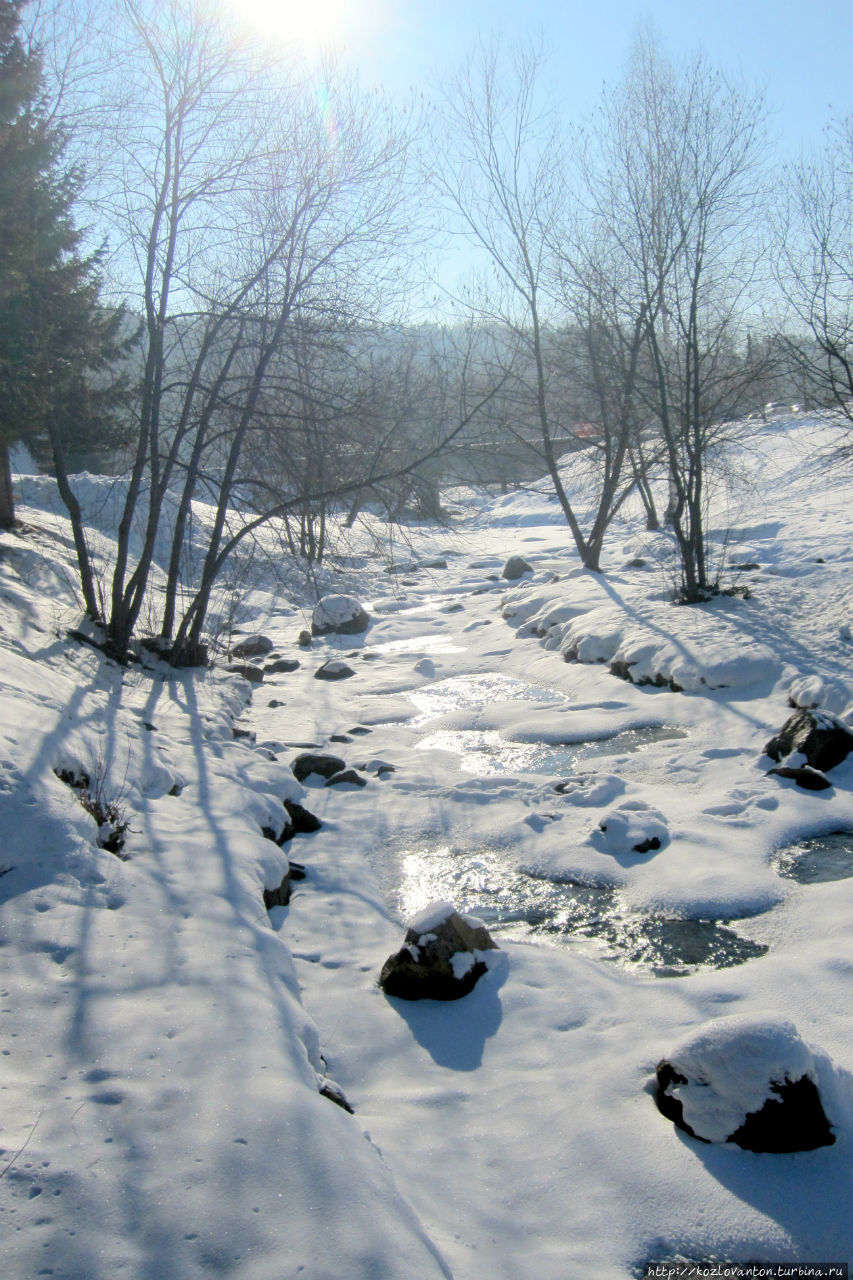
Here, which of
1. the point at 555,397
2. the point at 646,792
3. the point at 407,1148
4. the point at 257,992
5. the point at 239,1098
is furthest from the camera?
the point at 555,397

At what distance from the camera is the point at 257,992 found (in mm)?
3473

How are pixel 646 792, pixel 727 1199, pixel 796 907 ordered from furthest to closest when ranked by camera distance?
pixel 646 792 < pixel 796 907 < pixel 727 1199

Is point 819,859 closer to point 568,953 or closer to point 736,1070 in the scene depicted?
point 568,953

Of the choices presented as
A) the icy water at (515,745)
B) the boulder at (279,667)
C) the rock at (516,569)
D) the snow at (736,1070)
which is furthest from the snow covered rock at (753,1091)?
the rock at (516,569)

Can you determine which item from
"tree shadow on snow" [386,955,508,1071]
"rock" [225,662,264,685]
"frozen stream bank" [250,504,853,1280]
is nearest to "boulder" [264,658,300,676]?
"rock" [225,662,264,685]

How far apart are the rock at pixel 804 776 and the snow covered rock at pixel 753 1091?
12.5 feet

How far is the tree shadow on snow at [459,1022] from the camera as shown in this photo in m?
3.82

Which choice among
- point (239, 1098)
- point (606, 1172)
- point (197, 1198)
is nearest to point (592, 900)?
point (606, 1172)

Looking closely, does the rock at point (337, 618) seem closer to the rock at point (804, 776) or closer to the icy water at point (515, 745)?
the icy water at point (515, 745)

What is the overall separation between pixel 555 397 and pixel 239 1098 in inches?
649

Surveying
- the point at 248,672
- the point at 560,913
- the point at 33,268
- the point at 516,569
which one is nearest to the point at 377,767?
the point at 560,913

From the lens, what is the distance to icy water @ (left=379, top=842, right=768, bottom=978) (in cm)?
459

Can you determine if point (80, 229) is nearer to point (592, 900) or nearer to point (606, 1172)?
point (592, 900)

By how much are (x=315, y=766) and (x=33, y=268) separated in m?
6.07
